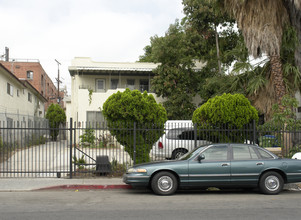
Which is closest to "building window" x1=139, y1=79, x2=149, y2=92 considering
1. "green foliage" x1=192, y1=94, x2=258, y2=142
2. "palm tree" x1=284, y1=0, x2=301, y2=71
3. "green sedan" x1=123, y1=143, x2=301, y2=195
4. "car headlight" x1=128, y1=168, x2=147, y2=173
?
"palm tree" x1=284, y1=0, x2=301, y2=71

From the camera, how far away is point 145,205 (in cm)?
768

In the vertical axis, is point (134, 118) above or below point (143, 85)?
below

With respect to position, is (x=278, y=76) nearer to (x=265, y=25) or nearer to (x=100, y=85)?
(x=265, y=25)

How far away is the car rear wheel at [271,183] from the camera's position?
9.17 meters

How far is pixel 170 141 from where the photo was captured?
15.3 m

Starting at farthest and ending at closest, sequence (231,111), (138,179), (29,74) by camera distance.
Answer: (29,74) < (231,111) < (138,179)

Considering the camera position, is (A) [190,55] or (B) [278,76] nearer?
(B) [278,76]

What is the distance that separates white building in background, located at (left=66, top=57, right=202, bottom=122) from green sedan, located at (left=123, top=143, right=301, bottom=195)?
16.6 meters

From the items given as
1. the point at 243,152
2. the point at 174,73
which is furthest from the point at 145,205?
the point at 174,73

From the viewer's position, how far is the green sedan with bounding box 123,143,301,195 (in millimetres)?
9016

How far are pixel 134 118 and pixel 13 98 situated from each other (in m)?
16.3

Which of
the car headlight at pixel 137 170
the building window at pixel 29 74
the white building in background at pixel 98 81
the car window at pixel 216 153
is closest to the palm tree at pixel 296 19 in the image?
the car window at pixel 216 153

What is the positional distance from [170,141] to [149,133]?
3.01 meters

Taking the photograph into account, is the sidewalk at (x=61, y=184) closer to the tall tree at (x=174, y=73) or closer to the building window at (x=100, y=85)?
the tall tree at (x=174, y=73)
